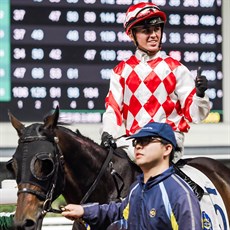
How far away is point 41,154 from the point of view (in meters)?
3.40

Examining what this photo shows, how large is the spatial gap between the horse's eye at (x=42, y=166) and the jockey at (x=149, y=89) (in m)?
0.49

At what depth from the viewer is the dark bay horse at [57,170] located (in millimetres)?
3357

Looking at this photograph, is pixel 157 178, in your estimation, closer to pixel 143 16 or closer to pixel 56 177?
pixel 56 177

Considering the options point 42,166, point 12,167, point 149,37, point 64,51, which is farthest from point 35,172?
point 64,51

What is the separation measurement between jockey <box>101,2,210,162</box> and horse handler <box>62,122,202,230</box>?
1.07 m

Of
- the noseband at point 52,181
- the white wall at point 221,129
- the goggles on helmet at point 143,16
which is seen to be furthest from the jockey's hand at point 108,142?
the white wall at point 221,129

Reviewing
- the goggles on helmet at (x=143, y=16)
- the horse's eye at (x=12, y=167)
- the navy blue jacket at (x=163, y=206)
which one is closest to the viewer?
the navy blue jacket at (x=163, y=206)

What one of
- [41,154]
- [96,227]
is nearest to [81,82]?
[41,154]

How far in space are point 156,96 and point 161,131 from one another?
1.15m

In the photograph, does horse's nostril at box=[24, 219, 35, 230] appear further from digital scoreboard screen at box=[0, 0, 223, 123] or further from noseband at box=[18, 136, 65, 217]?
digital scoreboard screen at box=[0, 0, 223, 123]

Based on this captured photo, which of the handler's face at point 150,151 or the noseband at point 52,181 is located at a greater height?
A: the handler's face at point 150,151

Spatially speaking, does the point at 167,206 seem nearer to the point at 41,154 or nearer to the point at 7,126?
the point at 41,154

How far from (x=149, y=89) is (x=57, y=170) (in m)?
0.67

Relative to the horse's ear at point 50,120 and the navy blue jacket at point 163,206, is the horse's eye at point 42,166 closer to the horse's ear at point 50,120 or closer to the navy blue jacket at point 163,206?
the horse's ear at point 50,120
